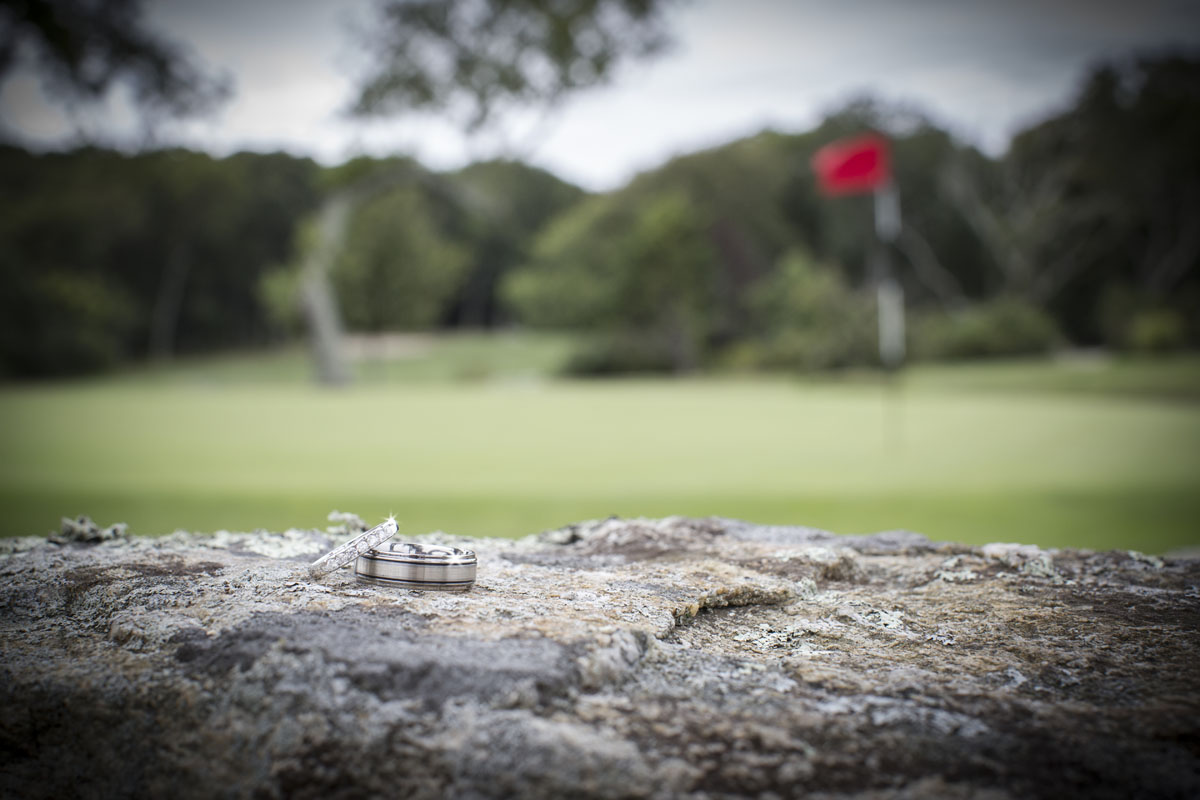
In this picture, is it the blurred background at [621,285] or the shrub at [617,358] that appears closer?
the blurred background at [621,285]

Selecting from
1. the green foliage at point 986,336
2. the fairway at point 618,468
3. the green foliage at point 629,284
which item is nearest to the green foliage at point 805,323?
the green foliage at point 629,284

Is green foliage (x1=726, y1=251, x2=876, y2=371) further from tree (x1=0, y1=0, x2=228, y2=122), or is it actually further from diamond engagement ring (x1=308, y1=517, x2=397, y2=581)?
diamond engagement ring (x1=308, y1=517, x2=397, y2=581)

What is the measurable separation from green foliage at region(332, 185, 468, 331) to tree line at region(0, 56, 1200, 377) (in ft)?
0.25

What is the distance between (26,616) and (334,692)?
1.89ft

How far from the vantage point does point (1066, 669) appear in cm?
91

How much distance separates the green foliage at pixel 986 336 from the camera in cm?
2308

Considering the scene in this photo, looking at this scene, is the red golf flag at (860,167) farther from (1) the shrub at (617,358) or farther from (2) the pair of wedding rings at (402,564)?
(1) the shrub at (617,358)

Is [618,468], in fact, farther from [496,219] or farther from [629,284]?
[629,284]

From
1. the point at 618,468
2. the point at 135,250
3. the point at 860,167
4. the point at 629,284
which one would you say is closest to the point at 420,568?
the point at 618,468

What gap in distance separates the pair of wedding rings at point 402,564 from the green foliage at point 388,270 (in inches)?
1025

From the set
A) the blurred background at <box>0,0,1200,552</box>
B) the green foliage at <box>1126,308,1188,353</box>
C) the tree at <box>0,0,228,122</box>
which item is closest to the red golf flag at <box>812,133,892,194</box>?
the blurred background at <box>0,0,1200,552</box>

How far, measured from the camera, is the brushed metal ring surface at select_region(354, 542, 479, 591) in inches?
41.2

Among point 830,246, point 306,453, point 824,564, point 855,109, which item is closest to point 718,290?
point 830,246

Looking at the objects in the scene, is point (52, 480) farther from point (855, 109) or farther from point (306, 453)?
point (855, 109)
